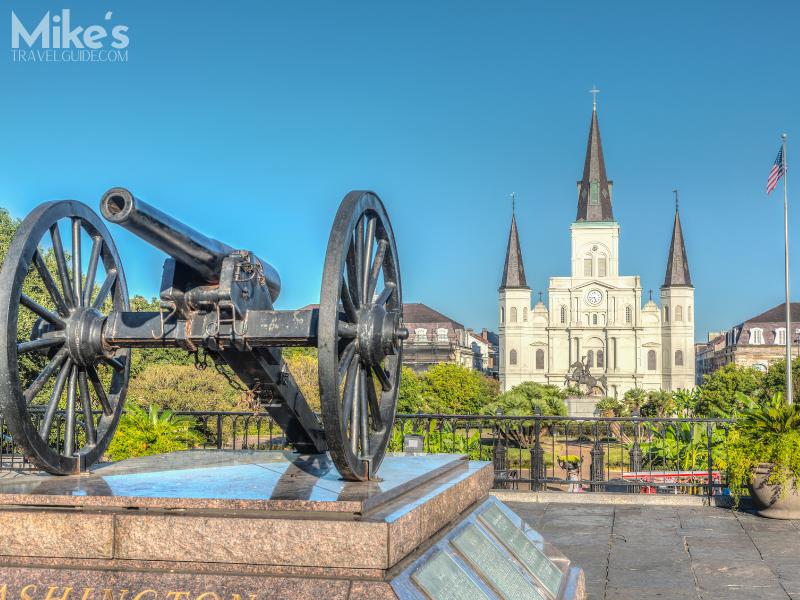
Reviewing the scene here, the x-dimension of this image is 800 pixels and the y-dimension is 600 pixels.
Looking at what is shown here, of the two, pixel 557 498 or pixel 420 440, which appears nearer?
pixel 420 440

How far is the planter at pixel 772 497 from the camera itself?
847cm

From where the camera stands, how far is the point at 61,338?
4871 mm

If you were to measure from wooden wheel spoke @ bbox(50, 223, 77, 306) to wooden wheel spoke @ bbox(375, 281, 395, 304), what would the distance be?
1.84 metres

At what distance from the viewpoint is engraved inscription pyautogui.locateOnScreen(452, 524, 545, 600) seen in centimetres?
437

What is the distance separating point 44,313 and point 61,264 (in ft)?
1.00

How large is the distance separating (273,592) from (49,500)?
4.04ft

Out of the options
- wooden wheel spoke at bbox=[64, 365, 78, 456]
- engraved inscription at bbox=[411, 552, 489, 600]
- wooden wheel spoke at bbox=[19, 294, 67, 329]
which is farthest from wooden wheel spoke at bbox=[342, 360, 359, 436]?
wooden wheel spoke at bbox=[19, 294, 67, 329]

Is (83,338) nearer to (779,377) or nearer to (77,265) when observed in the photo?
(77,265)

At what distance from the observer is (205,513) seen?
3896 mm

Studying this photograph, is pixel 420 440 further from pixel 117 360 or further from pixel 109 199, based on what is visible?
pixel 109 199

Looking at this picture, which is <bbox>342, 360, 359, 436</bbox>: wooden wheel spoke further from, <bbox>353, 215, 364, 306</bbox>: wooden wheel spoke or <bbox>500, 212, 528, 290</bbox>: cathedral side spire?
<bbox>500, 212, 528, 290</bbox>: cathedral side spire

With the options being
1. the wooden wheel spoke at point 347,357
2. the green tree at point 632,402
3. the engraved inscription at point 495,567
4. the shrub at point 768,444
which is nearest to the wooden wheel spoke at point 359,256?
the wooden wheel spoke at point 347,357

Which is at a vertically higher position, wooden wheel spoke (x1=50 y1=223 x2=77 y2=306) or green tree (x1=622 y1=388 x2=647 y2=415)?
wooden wheel spoke (x1=50 y1=223 x2=77 y2=306)

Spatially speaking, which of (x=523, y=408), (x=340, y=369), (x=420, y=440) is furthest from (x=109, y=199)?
(x=523, y=408)
